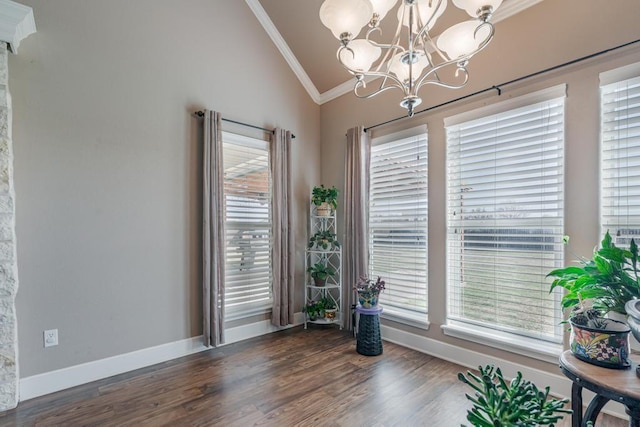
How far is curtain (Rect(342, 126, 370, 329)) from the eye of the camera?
354 cm

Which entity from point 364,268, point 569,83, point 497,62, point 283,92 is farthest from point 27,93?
point 569,83

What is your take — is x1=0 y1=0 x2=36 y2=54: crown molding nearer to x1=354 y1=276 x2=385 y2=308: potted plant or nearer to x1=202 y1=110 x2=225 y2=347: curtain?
x1=202 y1=110 x2=225 y2=347: curtain

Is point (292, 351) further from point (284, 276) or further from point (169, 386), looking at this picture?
point (169, 386)

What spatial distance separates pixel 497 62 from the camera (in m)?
2.65

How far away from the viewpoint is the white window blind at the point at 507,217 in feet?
7.82

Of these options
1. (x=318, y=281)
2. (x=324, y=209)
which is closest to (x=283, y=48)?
(x=324, y=209)

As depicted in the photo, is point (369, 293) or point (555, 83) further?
point (369, 293)

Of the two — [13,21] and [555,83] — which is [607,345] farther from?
[13,21]

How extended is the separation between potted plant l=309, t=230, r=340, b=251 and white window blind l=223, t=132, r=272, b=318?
58 cm

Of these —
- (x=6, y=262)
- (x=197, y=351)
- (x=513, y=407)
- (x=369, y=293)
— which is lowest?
(x=197, y=351)

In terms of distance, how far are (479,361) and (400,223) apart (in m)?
1.43

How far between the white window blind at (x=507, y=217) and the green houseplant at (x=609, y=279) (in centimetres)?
88

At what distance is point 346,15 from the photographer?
5.06 feet

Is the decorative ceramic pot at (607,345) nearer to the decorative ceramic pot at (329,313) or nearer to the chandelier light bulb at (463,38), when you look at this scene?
the chandelier light bulb at (463,38)
